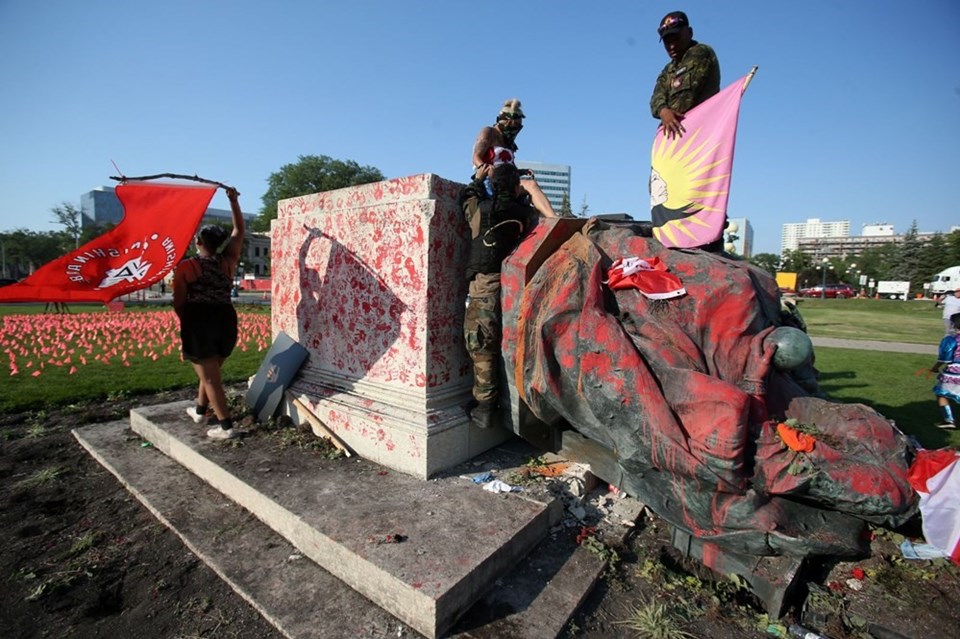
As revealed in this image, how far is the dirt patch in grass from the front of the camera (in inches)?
83.8

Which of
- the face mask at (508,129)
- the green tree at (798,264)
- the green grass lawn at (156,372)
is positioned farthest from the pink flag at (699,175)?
the green tree at (798,264)

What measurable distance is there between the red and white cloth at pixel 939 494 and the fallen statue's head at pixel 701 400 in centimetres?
7

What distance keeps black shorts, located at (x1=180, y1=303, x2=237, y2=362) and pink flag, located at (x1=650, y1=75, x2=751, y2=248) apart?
357 centimetres

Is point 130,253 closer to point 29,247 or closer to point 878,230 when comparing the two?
point 29,247

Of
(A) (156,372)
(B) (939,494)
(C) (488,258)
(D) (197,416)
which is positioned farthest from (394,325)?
(A) (156,372)

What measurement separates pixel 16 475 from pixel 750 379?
5577 millimetres

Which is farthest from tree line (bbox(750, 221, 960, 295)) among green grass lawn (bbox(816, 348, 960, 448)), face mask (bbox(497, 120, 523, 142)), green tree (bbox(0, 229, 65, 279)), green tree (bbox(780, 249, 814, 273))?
green tree (bbox(0, 229, 65, 279))

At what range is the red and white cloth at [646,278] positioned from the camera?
9.08 feet

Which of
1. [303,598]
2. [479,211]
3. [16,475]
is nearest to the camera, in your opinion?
[303,598]

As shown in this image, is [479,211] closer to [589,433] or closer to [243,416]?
[589,433]

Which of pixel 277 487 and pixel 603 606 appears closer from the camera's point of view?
pixel 603 606

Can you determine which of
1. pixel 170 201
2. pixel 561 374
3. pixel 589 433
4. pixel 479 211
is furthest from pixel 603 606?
pixel 170 201

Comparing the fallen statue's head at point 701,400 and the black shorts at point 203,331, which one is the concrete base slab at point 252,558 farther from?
the fallen statue's head at point 701,400

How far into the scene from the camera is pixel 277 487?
294 centimetres
